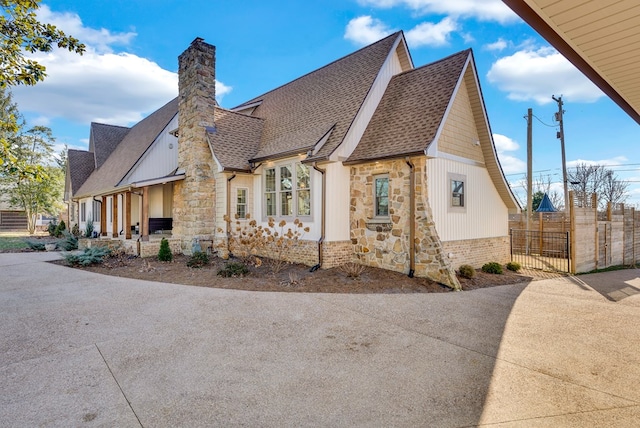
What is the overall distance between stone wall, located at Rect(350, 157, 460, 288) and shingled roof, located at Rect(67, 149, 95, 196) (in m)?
23.1

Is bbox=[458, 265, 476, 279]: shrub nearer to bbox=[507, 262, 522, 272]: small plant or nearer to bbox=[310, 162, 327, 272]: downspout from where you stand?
bbox=[507, 262, 522, 272]: small plant

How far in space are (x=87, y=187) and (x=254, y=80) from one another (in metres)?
13.0

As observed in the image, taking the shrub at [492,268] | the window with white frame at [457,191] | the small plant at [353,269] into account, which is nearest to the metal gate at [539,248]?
the shrub at [492,268]

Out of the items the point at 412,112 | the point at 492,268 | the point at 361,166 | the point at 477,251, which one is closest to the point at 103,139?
the point at 361,166

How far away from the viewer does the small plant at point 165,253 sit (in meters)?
12.4

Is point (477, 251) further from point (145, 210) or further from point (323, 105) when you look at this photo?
point (145, 210)

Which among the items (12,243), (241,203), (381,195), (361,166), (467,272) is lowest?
(467,272)

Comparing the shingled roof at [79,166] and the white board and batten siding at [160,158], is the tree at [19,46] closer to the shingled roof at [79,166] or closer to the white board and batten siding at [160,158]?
the white board and batten siding at [160,158]

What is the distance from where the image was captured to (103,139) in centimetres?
2516

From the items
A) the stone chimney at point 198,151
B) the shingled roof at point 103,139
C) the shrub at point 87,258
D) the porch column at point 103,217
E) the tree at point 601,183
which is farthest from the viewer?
the tree at point 601,183

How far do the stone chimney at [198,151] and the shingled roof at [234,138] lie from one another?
1.75ft

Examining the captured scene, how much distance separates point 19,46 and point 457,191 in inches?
437

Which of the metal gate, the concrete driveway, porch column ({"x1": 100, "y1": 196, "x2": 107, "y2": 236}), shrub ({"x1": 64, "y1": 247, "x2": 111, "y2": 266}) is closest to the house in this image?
the metal gate

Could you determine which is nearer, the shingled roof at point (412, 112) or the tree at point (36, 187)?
the shingled roof at point (412, 112)
